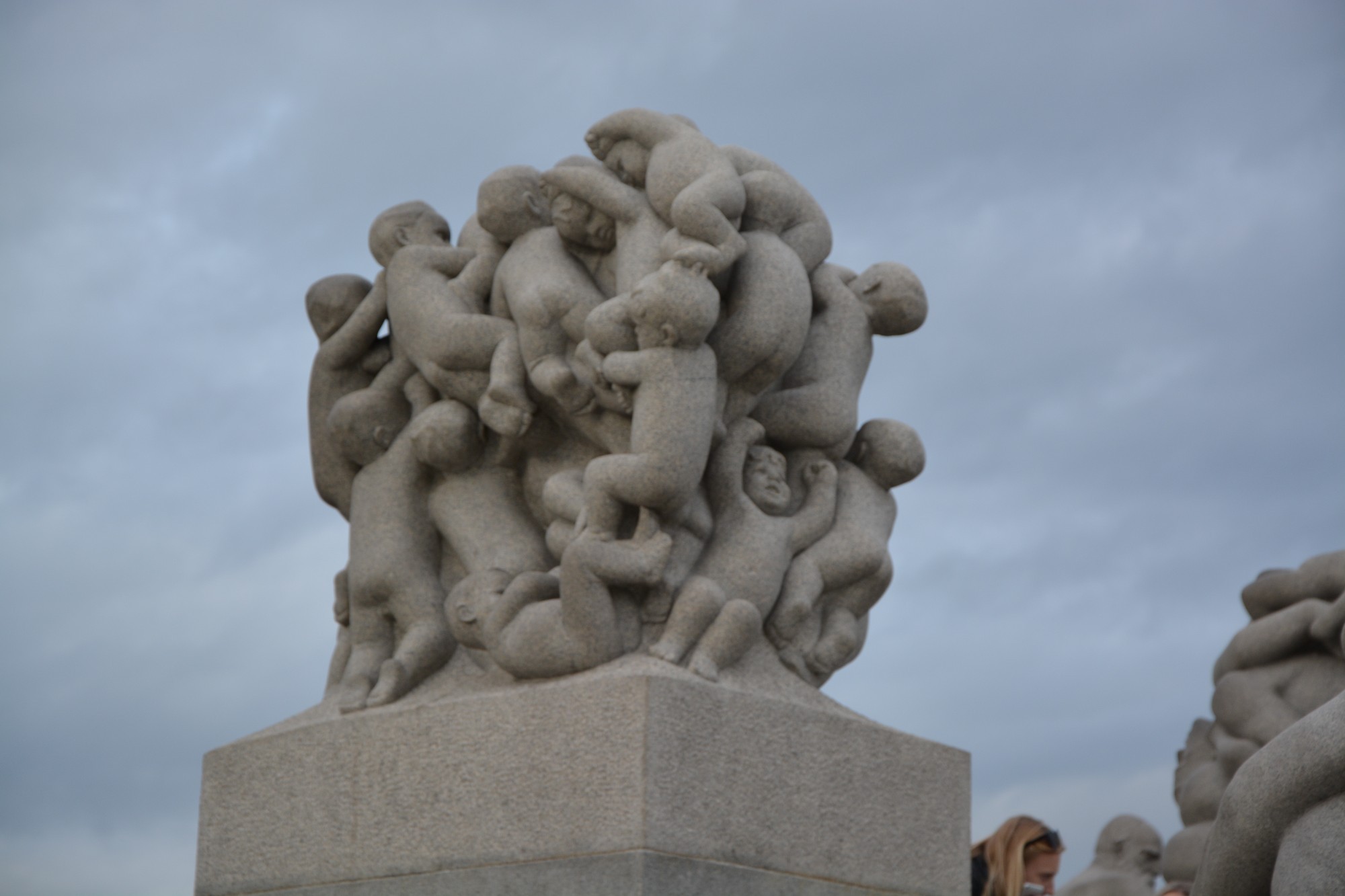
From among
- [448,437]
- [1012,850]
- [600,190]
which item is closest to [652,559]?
[448,437]

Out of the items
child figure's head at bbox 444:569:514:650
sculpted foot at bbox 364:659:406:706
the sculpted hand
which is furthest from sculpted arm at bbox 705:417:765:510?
sculpted foot at bbox 364:659:406:706

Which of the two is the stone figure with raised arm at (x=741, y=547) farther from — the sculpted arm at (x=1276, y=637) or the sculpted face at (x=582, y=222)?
the sculpted arm at (x=1276, y=637)

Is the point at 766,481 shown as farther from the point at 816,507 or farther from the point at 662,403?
the point at 662,403

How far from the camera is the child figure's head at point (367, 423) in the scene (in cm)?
557

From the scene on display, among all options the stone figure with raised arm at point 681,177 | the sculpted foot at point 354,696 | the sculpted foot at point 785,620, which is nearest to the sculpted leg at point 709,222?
the stone figure with raised arm at point 681,177

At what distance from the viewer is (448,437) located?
17.3 ft

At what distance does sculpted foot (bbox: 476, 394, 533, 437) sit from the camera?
16.9 ft

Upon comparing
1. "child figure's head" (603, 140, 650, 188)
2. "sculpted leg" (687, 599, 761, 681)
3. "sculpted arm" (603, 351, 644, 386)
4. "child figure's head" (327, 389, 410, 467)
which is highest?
"child figure's head" (603, 140, 650, 188)

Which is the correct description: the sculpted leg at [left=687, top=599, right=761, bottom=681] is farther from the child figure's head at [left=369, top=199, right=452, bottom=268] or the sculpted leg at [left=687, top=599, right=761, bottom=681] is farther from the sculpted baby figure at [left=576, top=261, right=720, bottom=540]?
the child figure's head at [left=369, top=199, right=452, bottom=268]

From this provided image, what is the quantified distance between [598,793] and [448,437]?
4.21ft

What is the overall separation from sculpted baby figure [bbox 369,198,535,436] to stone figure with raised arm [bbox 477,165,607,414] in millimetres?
59

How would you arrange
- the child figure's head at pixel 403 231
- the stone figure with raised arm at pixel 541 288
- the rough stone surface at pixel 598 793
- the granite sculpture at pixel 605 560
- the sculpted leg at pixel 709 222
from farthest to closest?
1. the child figure's head at pixel 403 231
2. the stone figure with raised arm at pixel 541 288
3. the sculpted leg at pixel 709 222
4. the granite sculpture at pixel 605 560
5. the rough stone surface at pixel 598 793

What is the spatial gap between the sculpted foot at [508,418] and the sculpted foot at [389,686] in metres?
0.75

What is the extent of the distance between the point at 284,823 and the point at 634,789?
51.5 inches
